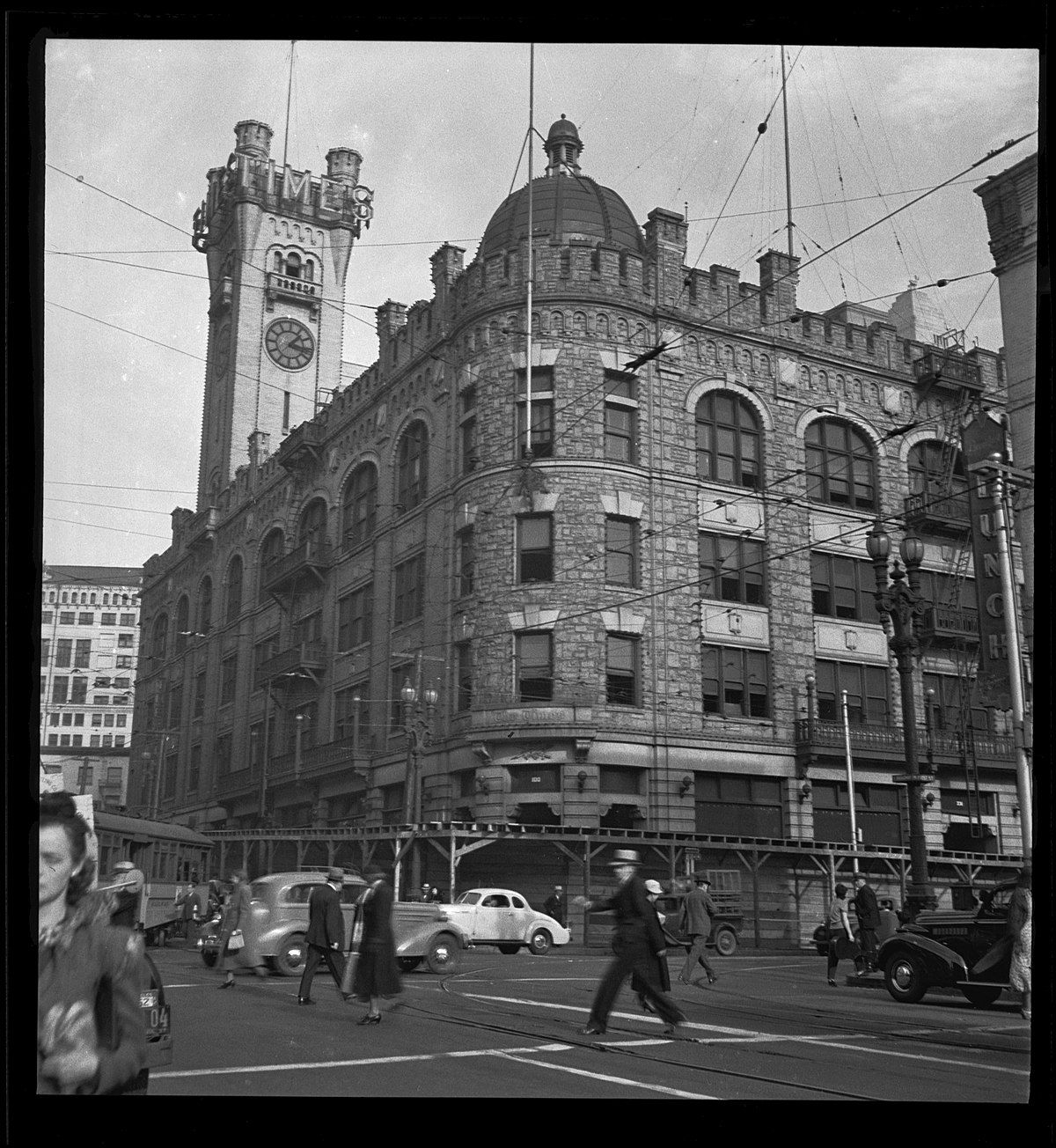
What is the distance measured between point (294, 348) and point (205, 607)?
2711cm

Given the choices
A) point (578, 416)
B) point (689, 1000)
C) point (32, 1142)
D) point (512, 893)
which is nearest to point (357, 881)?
point (512, 893)

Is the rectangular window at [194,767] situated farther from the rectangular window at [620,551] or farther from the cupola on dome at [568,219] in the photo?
the cupola on dome at [568,219]

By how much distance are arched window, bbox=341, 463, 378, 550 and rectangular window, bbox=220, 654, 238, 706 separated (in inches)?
206

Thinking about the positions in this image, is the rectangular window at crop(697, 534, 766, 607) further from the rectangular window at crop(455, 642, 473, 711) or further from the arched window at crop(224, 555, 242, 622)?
the arched window at crop(224, 555, 242, 622)

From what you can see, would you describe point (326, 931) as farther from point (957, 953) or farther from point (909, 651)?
point (909, 651)

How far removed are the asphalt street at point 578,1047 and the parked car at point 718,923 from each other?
876 cm

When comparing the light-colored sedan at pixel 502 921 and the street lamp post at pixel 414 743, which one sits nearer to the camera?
the light-colored sedan at pixel 502 921

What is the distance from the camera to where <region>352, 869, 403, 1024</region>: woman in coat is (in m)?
10.9

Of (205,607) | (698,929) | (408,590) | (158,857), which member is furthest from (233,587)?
(698,929)

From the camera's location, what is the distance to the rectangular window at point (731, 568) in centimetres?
2195

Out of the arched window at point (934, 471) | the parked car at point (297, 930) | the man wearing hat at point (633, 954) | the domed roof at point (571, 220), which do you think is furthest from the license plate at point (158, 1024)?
the domed roof at point (571, 220)

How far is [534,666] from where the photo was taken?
27938 millimetres
